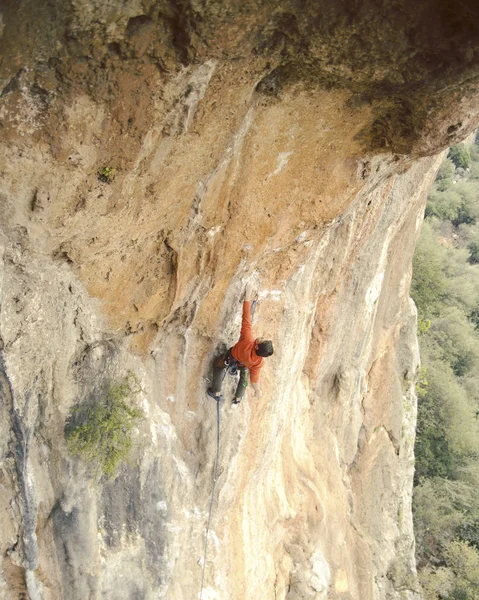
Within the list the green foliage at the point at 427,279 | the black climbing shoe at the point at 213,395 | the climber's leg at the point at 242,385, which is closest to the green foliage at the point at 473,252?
the green foliage at the point at 427,279

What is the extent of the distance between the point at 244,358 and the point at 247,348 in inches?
4.7

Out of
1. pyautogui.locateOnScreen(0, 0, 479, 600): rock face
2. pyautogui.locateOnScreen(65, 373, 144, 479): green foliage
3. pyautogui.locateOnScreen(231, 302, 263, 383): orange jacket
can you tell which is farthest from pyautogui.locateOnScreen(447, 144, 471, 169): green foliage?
pyautogui.locateOnScreen(65, 373, 144, 479): green foliage

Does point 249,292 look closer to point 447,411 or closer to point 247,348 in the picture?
point 247,348

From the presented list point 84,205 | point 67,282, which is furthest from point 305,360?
point 84,205

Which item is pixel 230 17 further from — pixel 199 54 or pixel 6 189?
pixel 6 189

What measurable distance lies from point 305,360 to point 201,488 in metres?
2.59

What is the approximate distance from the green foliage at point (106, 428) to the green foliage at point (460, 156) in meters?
28.9

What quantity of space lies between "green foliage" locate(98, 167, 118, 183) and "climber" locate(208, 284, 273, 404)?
86.4 inches

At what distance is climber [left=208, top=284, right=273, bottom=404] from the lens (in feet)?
17.2

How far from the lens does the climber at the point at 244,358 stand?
5246 mm

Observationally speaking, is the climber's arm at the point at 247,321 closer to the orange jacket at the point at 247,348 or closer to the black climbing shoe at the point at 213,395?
the orange jacket at the point at 247,348

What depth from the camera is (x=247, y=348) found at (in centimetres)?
526

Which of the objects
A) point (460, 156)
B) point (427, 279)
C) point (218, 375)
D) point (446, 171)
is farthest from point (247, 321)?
point (460, 156)

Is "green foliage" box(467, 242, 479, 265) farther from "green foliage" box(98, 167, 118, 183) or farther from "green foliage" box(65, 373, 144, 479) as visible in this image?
"green foliage" box(98, 167, 118, 183)
